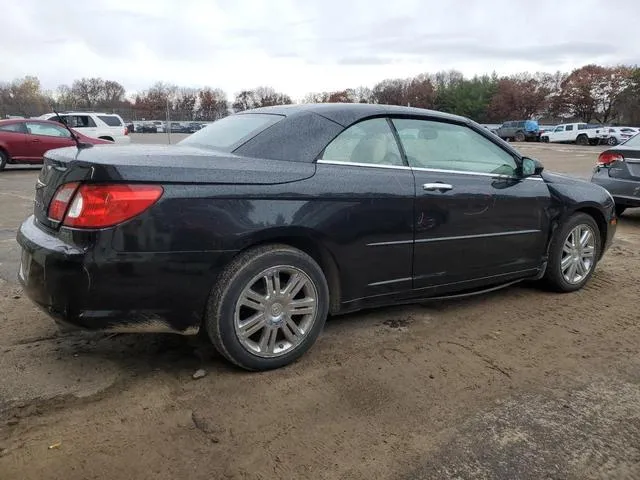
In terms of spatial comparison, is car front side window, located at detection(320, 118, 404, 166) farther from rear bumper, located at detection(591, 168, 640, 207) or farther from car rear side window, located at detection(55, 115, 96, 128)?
car rear side window, located at detection(55, 115, 96, 128)

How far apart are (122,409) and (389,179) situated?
2.03 metres

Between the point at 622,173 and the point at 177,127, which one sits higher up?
the point at 177,127

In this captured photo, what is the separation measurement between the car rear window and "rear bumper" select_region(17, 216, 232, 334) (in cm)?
1855

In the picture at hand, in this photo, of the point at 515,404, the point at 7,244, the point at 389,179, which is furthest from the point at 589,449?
→ the point at 7,244

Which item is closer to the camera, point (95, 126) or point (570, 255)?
point (570, 255)

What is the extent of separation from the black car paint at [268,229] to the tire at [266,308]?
8 cm

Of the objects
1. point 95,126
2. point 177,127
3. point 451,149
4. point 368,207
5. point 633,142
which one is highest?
point 177,127

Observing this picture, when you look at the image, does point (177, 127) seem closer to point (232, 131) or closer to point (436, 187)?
point (232, 131)

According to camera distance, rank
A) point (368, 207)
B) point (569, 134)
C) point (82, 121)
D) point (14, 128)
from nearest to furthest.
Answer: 1. point (368, 207)
2. point (14, 128)
3. point (82, 121)
4. point (569, 134)

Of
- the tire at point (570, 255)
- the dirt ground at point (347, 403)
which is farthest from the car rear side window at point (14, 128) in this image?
the tire at point (570, 255)

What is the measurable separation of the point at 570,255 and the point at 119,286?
369 centimetres

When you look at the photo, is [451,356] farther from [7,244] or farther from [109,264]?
[7,244]

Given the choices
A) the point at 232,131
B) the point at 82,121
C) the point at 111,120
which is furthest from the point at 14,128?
the point at 232,131

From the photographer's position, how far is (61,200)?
286cm
